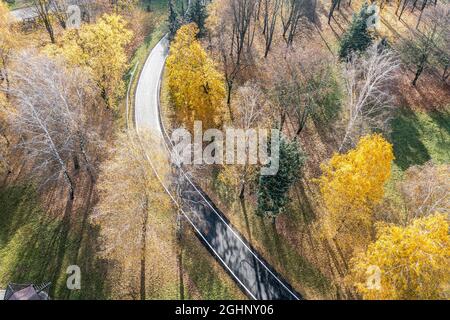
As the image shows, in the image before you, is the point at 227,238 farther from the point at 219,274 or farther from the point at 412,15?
the point at 412,15

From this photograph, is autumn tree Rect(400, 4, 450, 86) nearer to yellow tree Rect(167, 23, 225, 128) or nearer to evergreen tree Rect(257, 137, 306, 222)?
evergreen tree Rect(257, 137, 306, 222)

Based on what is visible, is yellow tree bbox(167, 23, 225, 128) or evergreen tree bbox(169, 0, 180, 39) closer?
yellow tree bbox(167, 23, 225, 128)

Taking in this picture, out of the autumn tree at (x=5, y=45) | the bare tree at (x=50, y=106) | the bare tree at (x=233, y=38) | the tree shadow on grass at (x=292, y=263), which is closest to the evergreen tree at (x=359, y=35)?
the bare tree at (x=233, y=38)

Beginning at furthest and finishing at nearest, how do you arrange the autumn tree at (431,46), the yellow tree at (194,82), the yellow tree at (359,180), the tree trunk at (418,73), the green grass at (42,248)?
1. the tree trunk at (418,73)
2. the autumn tree at (431,46)
3. the yellow tree at (194,82)
4. the green grass at (42,248)
5. the yellow tree at (359,180)

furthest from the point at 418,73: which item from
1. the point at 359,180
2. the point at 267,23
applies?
the point at 359,180

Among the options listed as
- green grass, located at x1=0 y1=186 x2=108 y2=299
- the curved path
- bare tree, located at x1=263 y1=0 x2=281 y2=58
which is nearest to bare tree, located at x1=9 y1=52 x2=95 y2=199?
green grass, located at x1=0 y1=186 x2=108 y2=299

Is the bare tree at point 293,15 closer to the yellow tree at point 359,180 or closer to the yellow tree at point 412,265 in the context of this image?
the yellow tree at point 359,180

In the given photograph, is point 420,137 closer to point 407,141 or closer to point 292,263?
point 407,141
